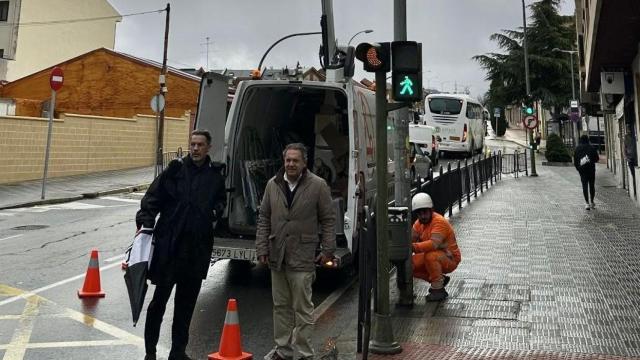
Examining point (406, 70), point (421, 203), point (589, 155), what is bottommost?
point (421, 203)

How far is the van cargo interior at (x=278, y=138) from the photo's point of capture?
7766 millimetres

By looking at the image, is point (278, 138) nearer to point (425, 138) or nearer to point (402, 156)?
point (402, 156)

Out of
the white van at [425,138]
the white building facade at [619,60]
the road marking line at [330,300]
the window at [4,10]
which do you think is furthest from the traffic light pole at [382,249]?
the window at [4,10]

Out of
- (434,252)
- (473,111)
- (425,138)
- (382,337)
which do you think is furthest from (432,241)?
(473,111)

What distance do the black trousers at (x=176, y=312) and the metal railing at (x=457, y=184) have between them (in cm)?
580

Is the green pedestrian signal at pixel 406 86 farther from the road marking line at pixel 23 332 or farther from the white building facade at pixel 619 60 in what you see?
the white building facade at pixel 619 60

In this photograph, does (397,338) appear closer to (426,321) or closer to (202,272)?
(426,321)

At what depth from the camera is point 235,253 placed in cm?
685

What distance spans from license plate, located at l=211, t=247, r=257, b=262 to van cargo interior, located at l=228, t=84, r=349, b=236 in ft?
2.12

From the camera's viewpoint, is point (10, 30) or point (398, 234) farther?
point (10, 30)

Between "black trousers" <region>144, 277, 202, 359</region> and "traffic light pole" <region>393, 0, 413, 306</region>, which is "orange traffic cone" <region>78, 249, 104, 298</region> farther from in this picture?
"traffic light pole" <region>393, 0, 413, 306</region>

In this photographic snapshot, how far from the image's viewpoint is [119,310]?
21.0 feet

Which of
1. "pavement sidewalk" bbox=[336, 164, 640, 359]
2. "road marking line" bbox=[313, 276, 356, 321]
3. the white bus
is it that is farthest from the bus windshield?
"road marking line" bbox=[313, 276, 356, 321]

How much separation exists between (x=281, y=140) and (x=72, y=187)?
13578 mm
